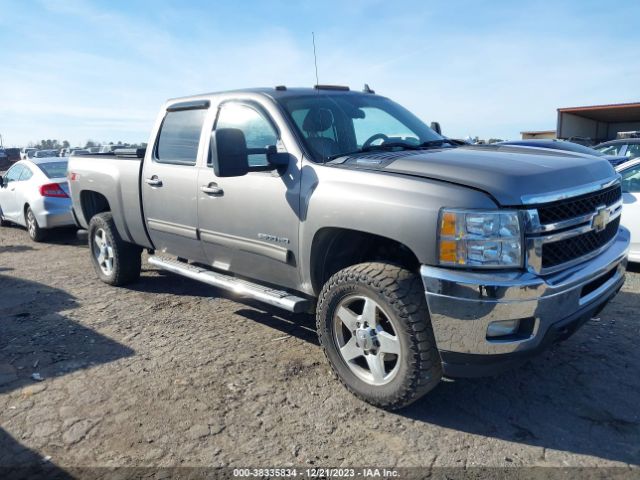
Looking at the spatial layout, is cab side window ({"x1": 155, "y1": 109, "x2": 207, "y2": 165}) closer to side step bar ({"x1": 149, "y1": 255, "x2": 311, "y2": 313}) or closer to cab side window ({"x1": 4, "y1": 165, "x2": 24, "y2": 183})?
side step bar ({"x1": 149, "y1": 255, "x2": 311, "y2": 313})

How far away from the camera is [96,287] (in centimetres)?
598

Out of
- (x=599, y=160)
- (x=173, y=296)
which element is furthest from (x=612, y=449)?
(x=173, y=296)

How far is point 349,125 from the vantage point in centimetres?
404

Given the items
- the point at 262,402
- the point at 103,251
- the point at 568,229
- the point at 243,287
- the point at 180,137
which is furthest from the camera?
the point at 103,251

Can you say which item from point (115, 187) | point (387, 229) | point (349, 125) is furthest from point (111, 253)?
point (387, 229)

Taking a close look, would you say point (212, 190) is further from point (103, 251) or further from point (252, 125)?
point (103, 251)

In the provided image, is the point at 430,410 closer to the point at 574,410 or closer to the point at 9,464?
the point at 574,410

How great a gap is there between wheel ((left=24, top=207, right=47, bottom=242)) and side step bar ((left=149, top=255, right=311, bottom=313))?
15.9 ft

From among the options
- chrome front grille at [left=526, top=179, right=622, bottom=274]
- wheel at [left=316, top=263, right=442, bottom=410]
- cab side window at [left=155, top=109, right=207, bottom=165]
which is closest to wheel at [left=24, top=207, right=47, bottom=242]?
cab side window at [left=155, top=109, right=207, bottom=165]

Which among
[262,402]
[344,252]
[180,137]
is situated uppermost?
[180,137]

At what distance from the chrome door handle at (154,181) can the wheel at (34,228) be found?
4895 mm

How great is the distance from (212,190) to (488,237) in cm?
231

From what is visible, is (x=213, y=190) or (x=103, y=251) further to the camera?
(x=103, y=251)

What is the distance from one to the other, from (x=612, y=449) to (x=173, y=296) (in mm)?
4252
